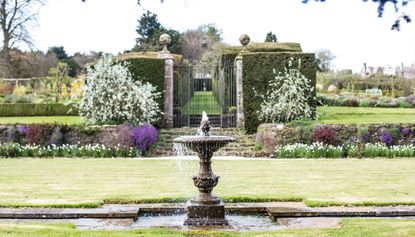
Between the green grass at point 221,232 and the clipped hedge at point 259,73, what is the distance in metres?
13.9

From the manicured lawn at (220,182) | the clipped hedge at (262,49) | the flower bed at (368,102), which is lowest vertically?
the manicured lawn at (220,182)

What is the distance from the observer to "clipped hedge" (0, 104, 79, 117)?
27.4 metres

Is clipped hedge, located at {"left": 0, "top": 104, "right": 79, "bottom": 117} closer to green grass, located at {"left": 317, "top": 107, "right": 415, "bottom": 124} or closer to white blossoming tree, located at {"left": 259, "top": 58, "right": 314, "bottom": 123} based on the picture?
white blossoming tree, located at {"left": 259, "top": 58, "right": 314, "bottom": 123}

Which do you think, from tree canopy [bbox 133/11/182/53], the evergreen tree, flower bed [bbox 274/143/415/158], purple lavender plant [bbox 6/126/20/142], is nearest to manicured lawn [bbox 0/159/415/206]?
flower bed [bbox 274/143/415/158]

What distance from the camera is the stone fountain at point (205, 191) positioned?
8195 millimetres

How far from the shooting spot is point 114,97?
2050 centimetres

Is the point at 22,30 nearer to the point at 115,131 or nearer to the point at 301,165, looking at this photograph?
the point at 115,131

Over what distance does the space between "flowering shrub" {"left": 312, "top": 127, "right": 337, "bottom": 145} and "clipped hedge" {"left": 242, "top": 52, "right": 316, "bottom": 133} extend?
2.73 metres

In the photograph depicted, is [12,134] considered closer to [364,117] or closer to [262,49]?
[262,49]

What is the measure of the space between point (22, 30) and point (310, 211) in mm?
36373

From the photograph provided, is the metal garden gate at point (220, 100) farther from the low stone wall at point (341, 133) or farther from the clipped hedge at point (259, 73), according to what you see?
the low stone wall at point (341, 133)

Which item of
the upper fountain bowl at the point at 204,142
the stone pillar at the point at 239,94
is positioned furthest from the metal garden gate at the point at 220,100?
the upper fountain bowl at the point at 204,142

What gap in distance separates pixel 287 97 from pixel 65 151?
753 centimetres

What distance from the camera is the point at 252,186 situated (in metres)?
11.4
